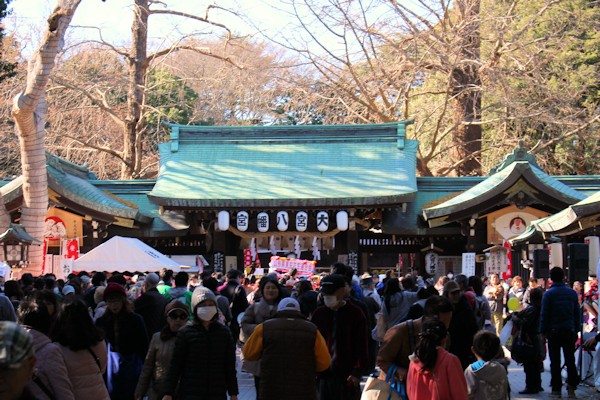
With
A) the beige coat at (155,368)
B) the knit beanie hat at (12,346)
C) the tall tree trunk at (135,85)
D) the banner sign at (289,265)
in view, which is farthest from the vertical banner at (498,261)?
the knit beanie hat at (12,346)

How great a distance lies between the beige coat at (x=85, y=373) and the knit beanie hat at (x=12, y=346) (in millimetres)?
2418

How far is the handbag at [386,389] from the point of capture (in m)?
7.30

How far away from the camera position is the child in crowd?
753 cm

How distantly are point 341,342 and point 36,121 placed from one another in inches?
528

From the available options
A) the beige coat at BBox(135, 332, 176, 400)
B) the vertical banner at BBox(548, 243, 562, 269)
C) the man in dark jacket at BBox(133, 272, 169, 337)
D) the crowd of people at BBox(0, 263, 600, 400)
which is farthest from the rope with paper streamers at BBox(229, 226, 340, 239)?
the beige coat at BBox(135, 332, 176, 400)

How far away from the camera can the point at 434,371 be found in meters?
6.68

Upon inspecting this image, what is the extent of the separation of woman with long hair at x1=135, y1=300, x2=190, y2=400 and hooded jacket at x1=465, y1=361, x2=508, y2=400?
7.94ft

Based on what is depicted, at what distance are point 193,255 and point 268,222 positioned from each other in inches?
106

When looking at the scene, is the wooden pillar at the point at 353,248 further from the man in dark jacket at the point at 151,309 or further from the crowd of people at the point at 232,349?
the man in dark jacket at the point at 151,309

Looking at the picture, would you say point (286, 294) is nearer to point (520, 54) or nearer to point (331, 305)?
point (331, 305)

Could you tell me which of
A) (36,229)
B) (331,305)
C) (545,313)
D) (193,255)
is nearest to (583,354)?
(545,313)

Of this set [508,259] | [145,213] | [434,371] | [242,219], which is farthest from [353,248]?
[434,371]

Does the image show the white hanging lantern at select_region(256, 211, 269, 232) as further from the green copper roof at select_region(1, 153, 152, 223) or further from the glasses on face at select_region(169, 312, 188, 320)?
Answer: the glasses on face at select_region(169, 312, 188, 320)

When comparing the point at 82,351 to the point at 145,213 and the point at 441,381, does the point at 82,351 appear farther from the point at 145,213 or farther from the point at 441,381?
the point at 145,213
